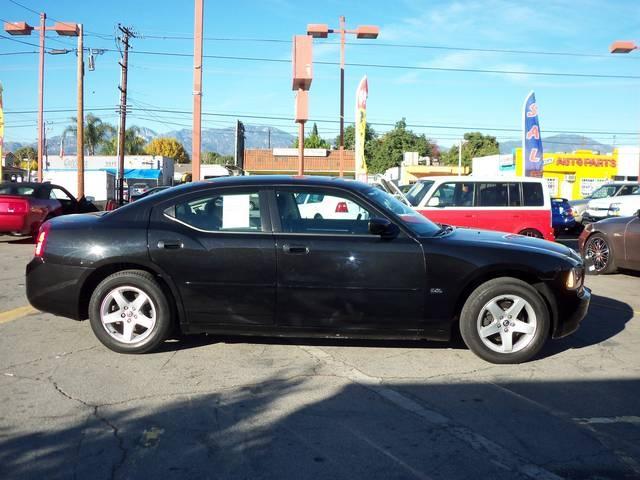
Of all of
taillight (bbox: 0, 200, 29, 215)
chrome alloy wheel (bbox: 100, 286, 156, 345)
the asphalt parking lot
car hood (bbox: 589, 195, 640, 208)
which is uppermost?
car hood (bbox: 589, 195, 640, 208)

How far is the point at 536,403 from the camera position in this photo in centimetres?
444

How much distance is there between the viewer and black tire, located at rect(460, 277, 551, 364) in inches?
207

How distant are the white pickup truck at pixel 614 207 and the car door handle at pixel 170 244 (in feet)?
61.5

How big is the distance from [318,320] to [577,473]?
7.93 ft

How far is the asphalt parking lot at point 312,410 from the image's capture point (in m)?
3.48

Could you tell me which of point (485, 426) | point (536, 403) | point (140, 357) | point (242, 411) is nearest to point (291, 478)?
point (242, 411)

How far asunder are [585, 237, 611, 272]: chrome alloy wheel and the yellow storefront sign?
3527 cm

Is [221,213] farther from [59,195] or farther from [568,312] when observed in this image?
[59,195]

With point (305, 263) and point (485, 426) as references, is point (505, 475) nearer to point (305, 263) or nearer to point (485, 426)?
point (485, 426)

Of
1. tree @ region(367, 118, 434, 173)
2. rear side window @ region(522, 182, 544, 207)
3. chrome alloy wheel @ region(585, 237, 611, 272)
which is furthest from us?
tree @ region(367, 118, 434, 173)

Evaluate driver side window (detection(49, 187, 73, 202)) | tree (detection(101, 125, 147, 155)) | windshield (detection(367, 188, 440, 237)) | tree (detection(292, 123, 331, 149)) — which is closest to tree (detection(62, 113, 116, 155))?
tree (detection(101, 125, 147, 155))

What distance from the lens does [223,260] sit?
5309 mm

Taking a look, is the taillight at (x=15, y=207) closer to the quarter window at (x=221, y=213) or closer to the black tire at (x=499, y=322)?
the quarter window at (x=221, y=213)

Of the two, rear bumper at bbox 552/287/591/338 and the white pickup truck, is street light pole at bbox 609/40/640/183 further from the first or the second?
rear bumper at bbox 552/287/591/338
